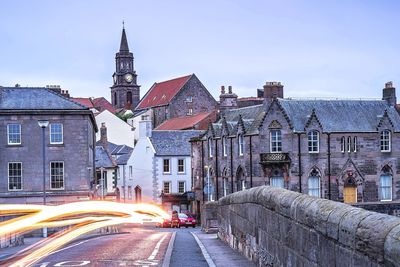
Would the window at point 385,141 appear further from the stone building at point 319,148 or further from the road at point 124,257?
the road at point 124,257

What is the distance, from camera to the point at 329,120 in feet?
204

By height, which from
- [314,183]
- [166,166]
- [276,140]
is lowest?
[314,183]

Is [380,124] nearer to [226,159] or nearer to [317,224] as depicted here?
[226,159]

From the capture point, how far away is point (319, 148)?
6100cm

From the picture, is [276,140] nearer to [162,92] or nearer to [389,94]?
[389,94]

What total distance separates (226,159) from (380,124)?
14.1 meters

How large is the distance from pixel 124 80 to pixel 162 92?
160ft

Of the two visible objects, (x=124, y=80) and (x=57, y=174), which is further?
(x=124, y=80)

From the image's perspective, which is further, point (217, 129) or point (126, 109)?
point (126, 109)

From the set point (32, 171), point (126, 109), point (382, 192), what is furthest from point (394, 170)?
point (126, 109)

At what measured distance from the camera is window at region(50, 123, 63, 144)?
50.1m

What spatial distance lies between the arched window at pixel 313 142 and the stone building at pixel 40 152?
1979cm

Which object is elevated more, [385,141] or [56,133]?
[56,133]

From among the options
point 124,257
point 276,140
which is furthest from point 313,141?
point 124,257
